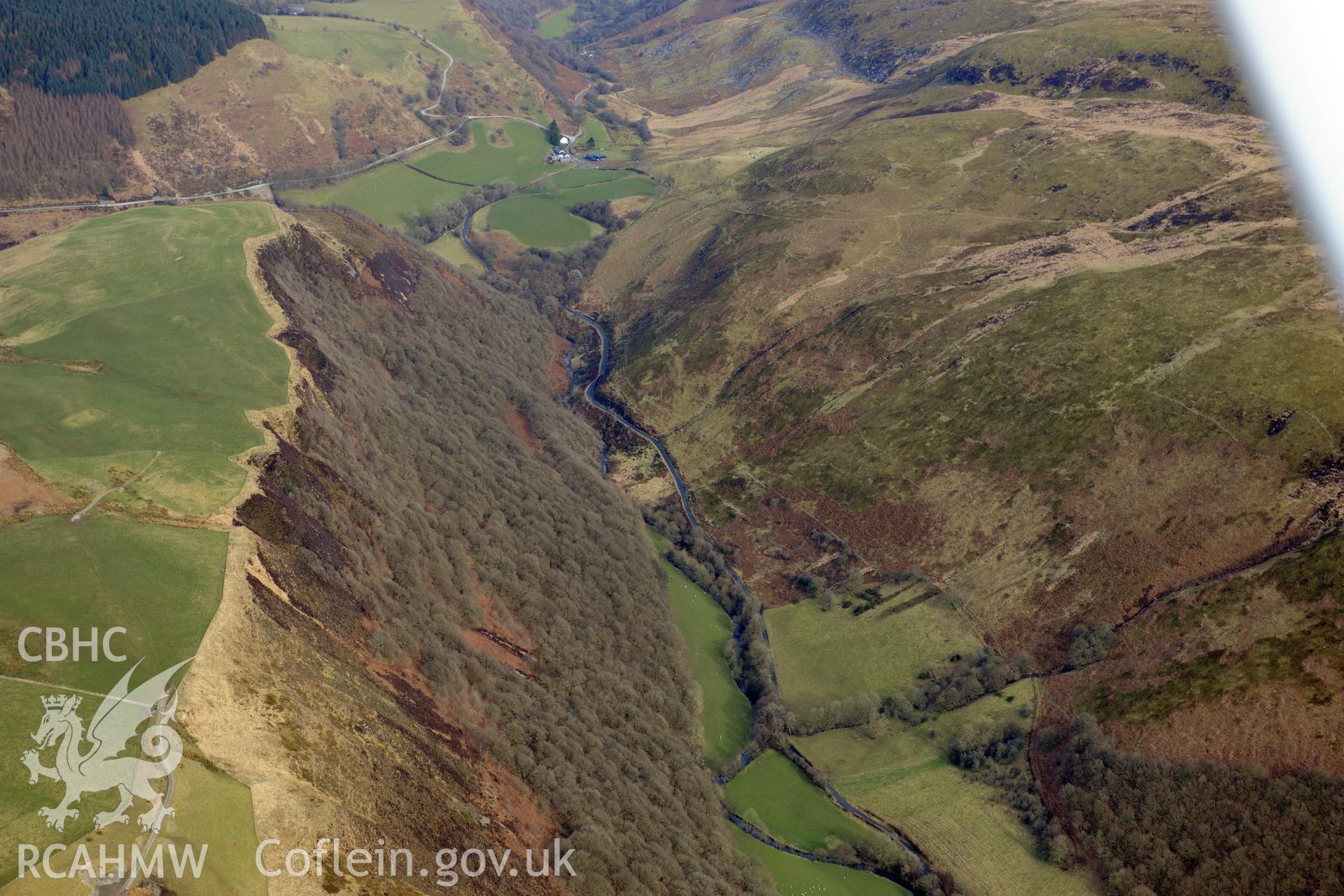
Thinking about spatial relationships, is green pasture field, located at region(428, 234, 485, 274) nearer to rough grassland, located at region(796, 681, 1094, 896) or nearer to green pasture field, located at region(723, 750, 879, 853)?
green pasture field, located at region(723, 750, 879, 853)

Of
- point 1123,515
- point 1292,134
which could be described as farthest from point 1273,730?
point 1292,134

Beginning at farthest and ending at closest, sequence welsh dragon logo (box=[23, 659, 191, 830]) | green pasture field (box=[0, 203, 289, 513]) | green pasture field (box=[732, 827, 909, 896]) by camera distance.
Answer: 1. green pasture field (box=[732, 827, 909, 896])
2. green pasture field (box=[0, 203, 289, 513])
3. welsh dragon logo (box=[23, 659, 191, 830])

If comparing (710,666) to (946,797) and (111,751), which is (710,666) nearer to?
(946,797)

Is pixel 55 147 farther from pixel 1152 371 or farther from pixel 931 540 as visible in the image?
pixel 1152 371

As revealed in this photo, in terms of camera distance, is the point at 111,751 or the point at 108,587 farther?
the point at 108,587

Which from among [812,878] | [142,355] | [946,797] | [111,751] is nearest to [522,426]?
[142,355]

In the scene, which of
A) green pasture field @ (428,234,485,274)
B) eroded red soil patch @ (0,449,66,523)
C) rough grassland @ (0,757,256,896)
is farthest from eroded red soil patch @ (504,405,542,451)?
rough grassland @ (0,757,256,896)

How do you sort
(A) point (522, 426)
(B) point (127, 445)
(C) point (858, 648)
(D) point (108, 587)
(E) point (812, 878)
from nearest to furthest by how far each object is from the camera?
(D) point (108, 587) < (B) point (127, 445) < (E) point (812, 878) < (C) point (858, 648) < (A) point (522, 426)
